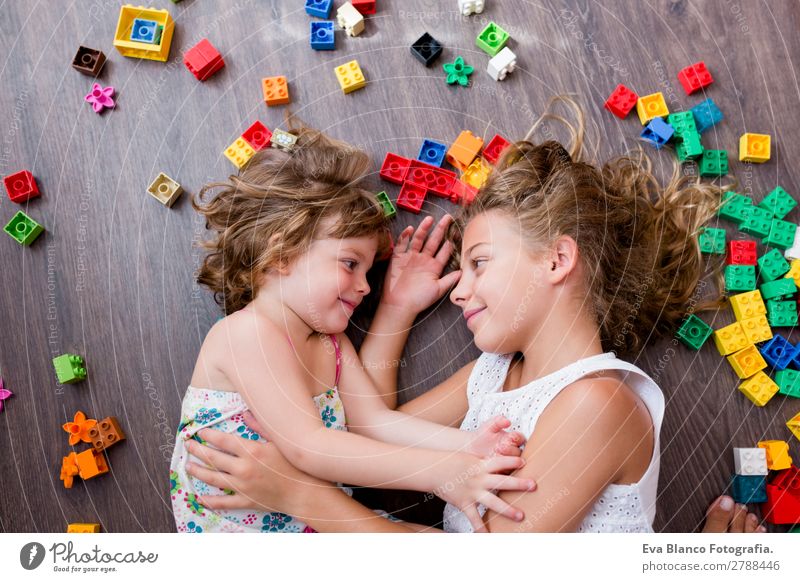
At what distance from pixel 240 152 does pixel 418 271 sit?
32 cm

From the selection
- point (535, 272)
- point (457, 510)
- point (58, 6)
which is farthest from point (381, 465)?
point (58, 6)

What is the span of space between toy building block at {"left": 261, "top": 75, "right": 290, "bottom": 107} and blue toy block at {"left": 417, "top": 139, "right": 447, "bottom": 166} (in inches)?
8.8

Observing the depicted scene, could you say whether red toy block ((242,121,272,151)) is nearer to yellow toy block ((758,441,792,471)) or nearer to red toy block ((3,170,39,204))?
red toy block ((3,170,39,204))

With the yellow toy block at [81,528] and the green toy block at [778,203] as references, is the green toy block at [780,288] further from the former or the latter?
the yellow toy block at [81,528]

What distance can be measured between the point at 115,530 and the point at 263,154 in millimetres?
586

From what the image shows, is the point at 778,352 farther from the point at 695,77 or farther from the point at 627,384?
the point at 695,77

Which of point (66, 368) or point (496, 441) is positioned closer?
point (496, 441)

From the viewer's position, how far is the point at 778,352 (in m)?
0.93

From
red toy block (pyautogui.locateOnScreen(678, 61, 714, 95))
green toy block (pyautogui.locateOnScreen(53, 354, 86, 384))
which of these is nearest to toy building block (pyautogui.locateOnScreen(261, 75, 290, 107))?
green toy block (pyautogui.locateOnScreen(53, 354, 86, 384))

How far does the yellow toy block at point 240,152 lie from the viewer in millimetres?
937

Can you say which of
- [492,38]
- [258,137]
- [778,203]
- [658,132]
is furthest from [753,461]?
[258,137]

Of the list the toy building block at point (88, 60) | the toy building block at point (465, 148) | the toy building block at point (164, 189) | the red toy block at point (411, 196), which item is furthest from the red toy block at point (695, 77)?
the toy building block at point (88, 60)
